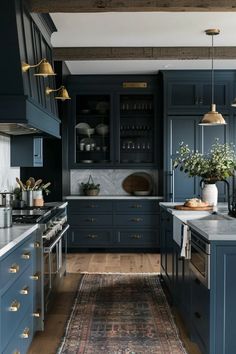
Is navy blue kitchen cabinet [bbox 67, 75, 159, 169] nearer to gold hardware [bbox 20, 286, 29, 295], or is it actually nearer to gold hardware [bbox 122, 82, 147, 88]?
gold hardware [bbox 122, 82, 147, 88]

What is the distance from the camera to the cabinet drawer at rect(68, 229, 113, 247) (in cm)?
801

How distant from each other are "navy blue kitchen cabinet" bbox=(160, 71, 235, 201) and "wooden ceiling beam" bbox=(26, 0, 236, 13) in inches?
142

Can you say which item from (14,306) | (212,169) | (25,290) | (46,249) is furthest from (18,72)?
(212,169)

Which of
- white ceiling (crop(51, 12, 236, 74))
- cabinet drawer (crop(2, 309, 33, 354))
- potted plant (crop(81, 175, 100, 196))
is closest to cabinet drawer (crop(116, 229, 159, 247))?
potted plant (crop(81, 175, 100, 196))

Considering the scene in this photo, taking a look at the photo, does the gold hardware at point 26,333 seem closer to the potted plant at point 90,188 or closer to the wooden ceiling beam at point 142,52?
the wooden ceiling beam at point 142,52

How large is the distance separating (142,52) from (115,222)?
106 inches

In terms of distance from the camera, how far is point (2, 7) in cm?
385

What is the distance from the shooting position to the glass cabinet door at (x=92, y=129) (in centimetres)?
827

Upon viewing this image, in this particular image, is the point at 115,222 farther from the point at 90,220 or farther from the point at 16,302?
the point at 16,302

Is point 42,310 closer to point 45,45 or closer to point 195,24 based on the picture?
point 45,45

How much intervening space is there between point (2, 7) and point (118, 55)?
2.75m

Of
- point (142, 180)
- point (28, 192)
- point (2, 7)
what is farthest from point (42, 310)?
point (142, 180)

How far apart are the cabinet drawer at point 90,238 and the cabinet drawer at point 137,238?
0.16 m

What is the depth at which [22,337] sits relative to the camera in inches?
137
